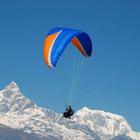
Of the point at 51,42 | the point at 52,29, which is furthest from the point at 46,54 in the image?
the point at 52,29

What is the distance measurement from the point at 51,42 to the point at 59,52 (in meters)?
3.17

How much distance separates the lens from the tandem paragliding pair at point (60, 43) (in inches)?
2286

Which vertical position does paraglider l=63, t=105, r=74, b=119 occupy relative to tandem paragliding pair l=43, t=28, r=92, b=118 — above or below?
below

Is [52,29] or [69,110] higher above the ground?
[52,29]

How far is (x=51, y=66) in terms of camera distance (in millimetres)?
A: 57406

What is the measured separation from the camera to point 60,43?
194 ft

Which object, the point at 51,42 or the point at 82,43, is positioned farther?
the point at 82,43

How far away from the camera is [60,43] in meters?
59.2

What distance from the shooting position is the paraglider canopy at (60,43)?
5809 centimetres

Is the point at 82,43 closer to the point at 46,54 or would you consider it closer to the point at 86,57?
the point at 86,57

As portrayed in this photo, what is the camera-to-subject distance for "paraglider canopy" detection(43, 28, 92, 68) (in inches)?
2287

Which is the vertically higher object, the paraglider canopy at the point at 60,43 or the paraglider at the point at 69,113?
the paraglider canopy at the point at 60,43

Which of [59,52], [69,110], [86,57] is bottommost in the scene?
[69,110]

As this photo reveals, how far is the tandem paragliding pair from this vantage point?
2286 inches
